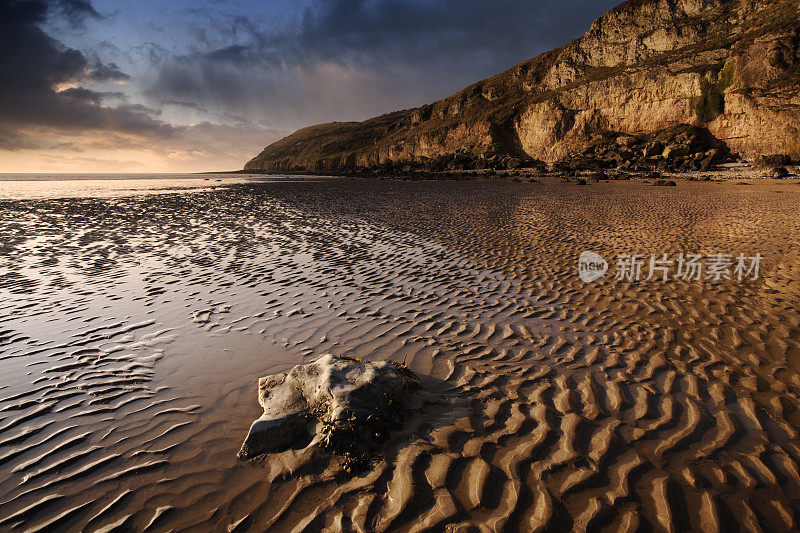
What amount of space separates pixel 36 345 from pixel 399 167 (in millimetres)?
82115

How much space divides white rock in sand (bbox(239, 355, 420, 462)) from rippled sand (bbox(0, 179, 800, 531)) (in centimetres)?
23

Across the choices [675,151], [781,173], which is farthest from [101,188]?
[781,173]

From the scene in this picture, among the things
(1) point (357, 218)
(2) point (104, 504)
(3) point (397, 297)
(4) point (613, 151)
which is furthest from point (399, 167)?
(2) point (104, 504)

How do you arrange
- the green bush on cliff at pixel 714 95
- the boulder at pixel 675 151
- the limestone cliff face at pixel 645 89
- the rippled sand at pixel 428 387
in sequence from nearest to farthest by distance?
the rippled sand at pixel 428 387, the limestone cliff face at pixel 645 89, the boulder at pixel 675 151, the green bush on cliff at pixel 714 95

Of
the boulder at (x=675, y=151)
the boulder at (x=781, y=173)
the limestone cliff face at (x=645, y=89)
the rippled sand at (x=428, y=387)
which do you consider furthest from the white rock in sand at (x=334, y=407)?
Answer: the boulder at (x=675, y=151)

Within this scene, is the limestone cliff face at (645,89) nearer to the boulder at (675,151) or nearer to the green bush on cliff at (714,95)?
the green bush on cliff at (714,95)

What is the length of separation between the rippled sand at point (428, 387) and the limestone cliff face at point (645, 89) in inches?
1805

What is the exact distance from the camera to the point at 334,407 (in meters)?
3.92

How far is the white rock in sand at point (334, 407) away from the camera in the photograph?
377 cm

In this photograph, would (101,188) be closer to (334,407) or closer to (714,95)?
(334,407)

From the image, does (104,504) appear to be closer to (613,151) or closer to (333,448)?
(333,448)

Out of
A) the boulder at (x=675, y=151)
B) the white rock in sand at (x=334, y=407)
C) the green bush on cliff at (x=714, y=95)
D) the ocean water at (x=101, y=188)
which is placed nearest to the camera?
the white rock in sand at (x=334, y=407)

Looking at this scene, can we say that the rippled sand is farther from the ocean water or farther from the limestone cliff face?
the limestone cliff face

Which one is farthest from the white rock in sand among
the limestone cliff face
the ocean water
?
the limestone cliff face
